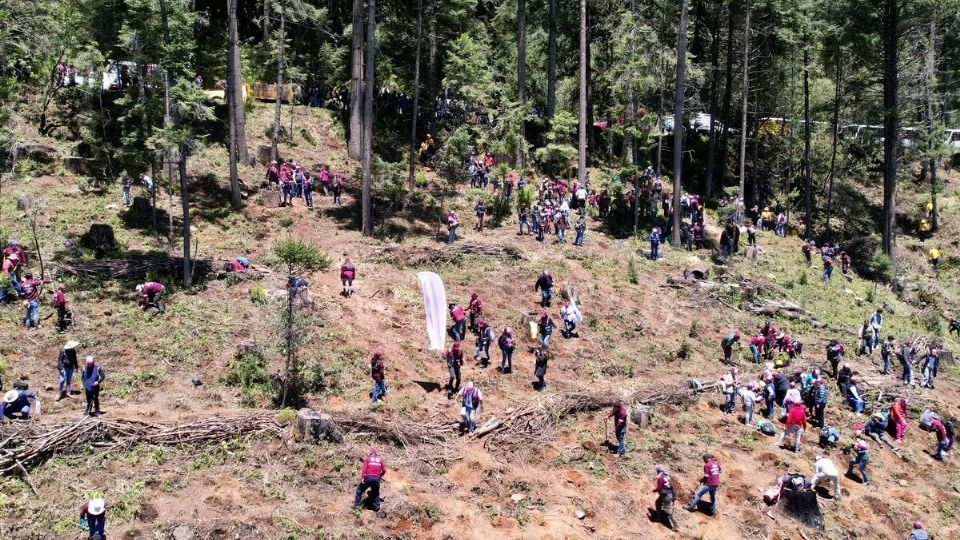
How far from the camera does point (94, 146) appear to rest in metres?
30.7

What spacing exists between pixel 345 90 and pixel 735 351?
25958 mm

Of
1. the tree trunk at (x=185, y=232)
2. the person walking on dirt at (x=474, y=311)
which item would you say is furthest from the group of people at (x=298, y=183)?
the person walking on dirt at (x=474, y=311)

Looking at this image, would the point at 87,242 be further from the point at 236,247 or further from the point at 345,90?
the point at 345,90

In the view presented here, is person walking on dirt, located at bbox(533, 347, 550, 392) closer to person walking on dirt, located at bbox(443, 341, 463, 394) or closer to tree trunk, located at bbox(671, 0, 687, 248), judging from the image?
person walking on dirt, located at bbox(443, 341, 463, 394)

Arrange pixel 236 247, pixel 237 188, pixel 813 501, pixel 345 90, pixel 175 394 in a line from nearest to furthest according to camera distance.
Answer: pixel 813 501 → pixel 175 394 → pixel 236 247 → pixel 237 188 → pixel 345 90

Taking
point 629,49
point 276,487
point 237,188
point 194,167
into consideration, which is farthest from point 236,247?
point 629,49

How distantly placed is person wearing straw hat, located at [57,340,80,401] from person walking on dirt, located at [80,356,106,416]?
1221mm

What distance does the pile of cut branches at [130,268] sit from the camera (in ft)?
73.6

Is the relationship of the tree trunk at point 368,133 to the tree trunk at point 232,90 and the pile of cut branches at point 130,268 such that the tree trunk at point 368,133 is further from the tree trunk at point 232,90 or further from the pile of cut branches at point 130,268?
the pile of cut branches at point 130,268

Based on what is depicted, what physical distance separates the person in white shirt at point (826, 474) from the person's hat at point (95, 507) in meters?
14.9

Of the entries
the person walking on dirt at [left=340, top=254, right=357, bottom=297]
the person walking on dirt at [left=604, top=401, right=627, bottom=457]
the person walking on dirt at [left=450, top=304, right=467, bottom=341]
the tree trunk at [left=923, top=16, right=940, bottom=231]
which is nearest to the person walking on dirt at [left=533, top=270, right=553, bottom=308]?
the person walking on dirt at [left=450, top=304, right=467, bottom=341]

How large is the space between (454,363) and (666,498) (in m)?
6.60

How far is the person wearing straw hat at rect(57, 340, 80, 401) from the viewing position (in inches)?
653

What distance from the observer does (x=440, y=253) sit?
26.9 metres
